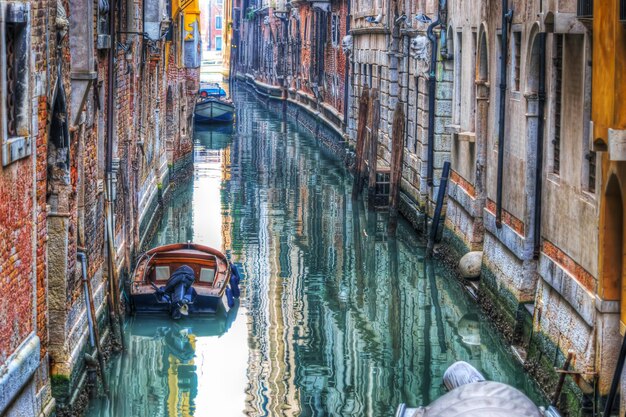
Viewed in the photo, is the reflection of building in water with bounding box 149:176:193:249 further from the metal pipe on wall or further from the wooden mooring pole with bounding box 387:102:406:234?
the metal pipe on wall

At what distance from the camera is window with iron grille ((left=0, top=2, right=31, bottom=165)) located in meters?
7.86

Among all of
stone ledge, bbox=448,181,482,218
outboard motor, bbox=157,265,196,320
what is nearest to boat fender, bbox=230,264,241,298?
outboard motor, bbox=157,265,196,320

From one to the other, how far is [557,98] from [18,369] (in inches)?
252

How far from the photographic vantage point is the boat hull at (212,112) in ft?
131

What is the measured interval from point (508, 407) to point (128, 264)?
970 cm

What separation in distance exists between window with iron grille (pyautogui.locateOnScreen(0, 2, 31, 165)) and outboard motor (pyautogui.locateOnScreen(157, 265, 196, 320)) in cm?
615

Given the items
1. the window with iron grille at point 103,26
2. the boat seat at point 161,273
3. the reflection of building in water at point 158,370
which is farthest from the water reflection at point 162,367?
the window with iron grille at point 103,26

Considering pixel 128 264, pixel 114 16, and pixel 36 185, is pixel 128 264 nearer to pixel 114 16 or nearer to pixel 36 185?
pixel 114 16

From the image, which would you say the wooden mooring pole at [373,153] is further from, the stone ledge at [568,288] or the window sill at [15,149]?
the window sill at [15,149]

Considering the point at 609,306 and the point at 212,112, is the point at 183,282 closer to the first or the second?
the point at 609,306

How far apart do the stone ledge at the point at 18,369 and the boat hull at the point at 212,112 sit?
31.3 m

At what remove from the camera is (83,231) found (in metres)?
11.8

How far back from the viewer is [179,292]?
14.7 m

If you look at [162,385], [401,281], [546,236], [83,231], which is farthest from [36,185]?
[401,281]
